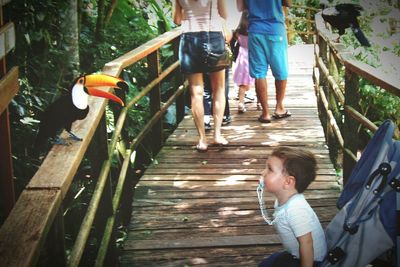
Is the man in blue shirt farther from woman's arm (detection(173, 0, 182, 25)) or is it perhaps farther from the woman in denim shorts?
woman's arm (detection(173, 0, 182, 25))

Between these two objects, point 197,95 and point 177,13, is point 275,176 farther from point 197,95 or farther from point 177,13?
point 177,13

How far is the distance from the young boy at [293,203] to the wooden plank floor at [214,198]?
0.64 meters

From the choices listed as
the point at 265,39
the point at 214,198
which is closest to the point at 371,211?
the point at 214,198

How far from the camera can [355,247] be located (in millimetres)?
1643

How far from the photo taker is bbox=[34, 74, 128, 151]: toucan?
194 centimetres

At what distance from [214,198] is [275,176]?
4.33 ft

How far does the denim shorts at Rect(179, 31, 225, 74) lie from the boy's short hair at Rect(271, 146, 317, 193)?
6.04ft

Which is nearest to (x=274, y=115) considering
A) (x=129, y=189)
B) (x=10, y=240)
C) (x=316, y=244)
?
(x=129, y=189)

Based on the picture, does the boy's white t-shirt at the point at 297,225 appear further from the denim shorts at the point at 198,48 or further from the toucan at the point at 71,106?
the denim shorts at the point at 198,48

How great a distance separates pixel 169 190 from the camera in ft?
10.8

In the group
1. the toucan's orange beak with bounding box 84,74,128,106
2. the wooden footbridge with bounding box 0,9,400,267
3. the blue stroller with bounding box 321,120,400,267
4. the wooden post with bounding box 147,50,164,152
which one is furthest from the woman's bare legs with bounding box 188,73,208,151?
the blue stroller with bounding box 321,120,400,267

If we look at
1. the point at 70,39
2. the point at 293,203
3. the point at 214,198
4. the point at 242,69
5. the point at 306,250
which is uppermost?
the point at 70,39

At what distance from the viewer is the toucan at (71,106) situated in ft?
6.35

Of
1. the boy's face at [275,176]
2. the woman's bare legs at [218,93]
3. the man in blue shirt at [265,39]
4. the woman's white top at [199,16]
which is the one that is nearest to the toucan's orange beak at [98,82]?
the boy's face at [275,176]
